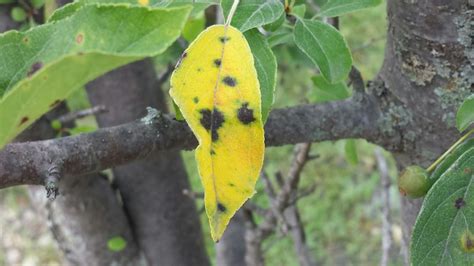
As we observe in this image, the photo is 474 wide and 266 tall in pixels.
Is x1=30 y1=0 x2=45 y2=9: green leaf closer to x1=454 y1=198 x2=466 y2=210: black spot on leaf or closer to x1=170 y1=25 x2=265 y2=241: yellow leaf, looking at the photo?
x1=170 y1=25 x2=265 y2=241: yellow leaf

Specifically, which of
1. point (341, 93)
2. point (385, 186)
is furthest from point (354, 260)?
point (341, 93)

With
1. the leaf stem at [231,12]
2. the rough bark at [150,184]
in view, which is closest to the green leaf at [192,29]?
the rough bark at [150,184]

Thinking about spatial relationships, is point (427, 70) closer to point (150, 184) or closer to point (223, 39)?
point (223, 39)

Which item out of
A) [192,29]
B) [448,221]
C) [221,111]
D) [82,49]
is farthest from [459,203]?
[192,29]

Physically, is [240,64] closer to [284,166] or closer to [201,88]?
[201,88]

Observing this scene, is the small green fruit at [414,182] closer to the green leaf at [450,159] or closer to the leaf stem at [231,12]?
the green leaf at [450,159]

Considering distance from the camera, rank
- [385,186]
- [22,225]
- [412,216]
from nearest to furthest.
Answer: [412,216] → [385,186] → [22,225]
